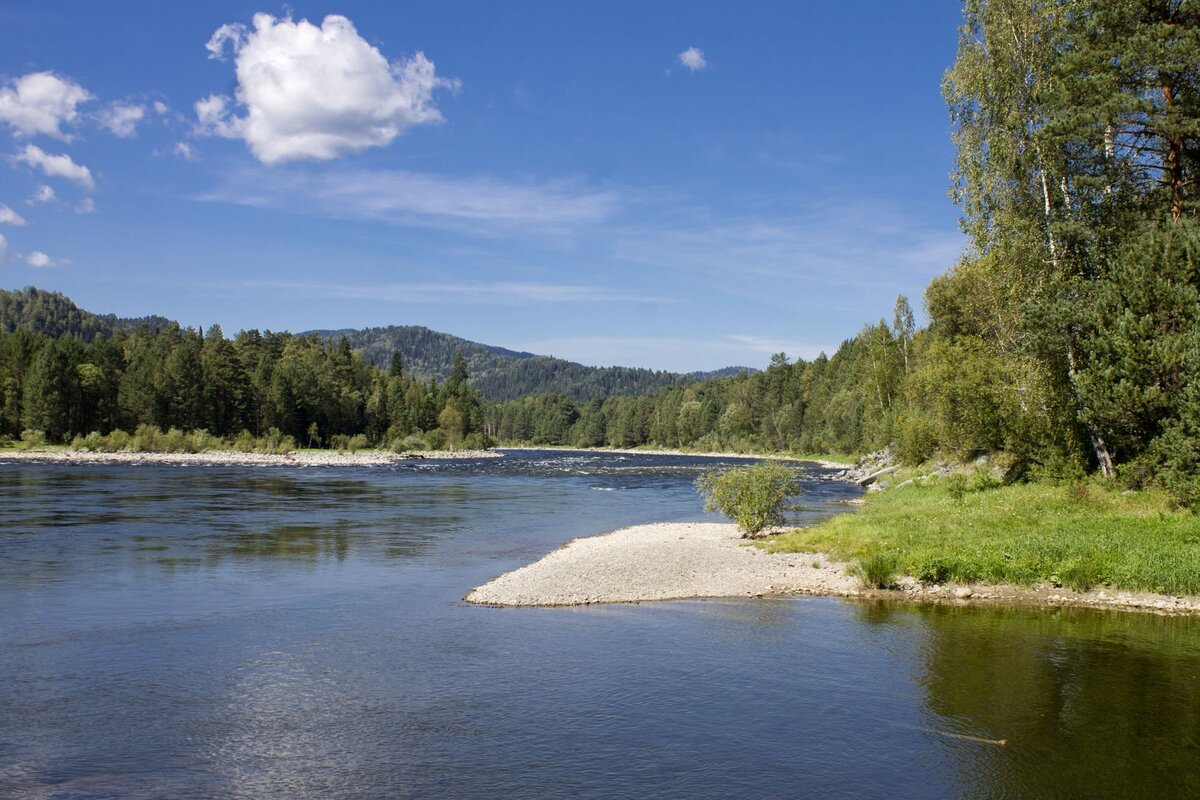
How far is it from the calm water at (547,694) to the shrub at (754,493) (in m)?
13.0

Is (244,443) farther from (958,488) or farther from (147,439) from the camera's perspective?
(958,488)

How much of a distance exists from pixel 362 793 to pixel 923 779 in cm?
944

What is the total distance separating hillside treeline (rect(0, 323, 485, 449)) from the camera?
124375mm

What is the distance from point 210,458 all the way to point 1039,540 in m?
113

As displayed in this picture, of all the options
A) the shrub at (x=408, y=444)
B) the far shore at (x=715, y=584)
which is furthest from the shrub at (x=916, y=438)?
the shrub at (x=408, y=444)

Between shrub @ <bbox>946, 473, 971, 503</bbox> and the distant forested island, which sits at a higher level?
the distant forested island

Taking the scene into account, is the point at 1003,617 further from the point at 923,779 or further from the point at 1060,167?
the point at 1060,167

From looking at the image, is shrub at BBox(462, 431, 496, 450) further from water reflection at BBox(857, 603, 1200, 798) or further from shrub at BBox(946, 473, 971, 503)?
water reflection at BBox(857, 603, 1200, 798)

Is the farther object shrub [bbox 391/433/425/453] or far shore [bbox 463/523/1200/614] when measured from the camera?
shrub [bbox 391/433/425/453]

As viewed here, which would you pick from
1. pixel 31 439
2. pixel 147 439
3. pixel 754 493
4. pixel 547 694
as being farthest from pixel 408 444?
pixel 547 694

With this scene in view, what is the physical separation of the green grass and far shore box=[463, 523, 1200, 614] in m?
0.52

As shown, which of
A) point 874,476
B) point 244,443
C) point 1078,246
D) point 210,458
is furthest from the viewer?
point 244,443

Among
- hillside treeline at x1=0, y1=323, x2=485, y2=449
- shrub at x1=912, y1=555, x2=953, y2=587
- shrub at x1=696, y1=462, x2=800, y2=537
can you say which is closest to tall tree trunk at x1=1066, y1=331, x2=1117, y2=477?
shrub at x1=912, y1=555, x2=953, y2=587

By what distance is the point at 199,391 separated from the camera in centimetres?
13375
